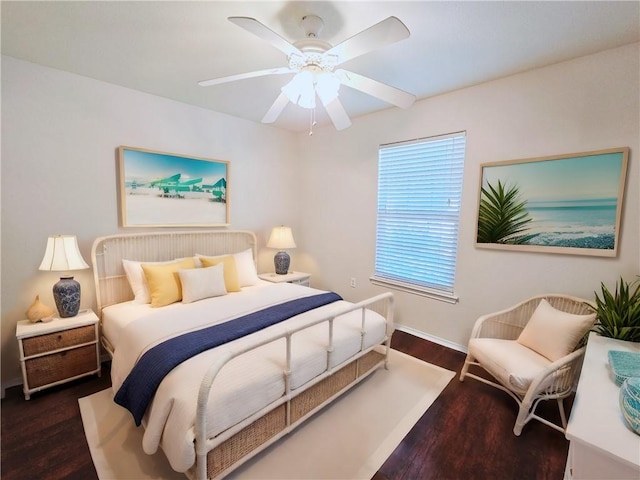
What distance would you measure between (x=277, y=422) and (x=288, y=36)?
250 centimetres

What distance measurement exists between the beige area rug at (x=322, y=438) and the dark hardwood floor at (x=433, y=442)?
0.22 ft

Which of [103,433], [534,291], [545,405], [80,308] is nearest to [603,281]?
[534,291]

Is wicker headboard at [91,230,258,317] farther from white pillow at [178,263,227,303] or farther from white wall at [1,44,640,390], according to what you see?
white pillow at [178,263,227,303]

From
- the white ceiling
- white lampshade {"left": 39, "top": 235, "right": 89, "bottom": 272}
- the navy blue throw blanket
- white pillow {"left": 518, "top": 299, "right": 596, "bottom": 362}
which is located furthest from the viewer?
white lampshade {"left": 39, "top": 235, "right": 89, "bottom": 272}

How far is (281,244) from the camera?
145 inches

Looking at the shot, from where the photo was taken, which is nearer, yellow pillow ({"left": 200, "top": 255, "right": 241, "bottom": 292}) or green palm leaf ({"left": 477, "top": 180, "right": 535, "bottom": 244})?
green palm leaf ({"left": 477, "top": 180, "right": 535, "bottom": 244})

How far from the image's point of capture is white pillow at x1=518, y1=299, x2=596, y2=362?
1.89 m

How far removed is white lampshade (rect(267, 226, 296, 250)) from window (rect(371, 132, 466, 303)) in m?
1.17

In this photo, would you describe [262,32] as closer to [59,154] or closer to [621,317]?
[59,154]

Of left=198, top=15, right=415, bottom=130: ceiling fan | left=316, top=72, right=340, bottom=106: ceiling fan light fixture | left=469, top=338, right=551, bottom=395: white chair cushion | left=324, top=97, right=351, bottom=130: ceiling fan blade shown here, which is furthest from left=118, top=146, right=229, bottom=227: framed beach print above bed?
left=469, top=338, right=551, bottom=395: white chair cushion

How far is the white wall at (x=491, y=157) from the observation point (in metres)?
2.00

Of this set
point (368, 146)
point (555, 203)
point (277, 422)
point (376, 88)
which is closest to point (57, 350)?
point (277, 422)

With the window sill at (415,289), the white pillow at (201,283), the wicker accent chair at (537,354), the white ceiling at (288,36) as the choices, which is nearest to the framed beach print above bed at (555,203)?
the wicker accent chair at (537,354)

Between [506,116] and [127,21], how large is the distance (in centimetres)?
296
